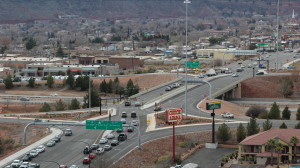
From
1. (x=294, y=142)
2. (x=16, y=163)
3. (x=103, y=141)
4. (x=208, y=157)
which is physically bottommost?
(x=208, y=157)

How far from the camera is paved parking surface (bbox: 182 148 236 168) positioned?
48.2 meters

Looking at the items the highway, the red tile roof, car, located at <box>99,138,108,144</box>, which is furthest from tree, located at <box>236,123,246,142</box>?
car, located at <box>99,138,108,144</box>

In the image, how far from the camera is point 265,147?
4800 cm

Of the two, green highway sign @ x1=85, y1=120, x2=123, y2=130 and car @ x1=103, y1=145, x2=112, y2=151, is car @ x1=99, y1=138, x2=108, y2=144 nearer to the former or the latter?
car @ x1=103, y1=145, x2=112, y2=151

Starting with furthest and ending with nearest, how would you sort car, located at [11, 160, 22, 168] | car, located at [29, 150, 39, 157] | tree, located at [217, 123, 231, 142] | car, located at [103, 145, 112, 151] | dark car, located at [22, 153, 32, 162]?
tree, located at [217, 123, 231, 142] → car, located at [103, 145, 112, 151] → car, located at [29, 150, 39, 157] → dark car, located at [22, 153, 32, 162] → car, located at [11, 160, 22, 168]

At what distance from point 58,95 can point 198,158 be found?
48.6 meters

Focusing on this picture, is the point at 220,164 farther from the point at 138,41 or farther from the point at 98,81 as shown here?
the point at 138,41

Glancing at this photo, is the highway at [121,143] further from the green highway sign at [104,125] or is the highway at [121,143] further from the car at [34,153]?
the green highway sign at [104,125]

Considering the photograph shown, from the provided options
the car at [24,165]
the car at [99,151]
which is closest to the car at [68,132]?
the car at [99,151]

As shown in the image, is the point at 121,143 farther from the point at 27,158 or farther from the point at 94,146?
the point at 27,158

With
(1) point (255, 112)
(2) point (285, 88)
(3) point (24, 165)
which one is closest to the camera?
(3) point (24, 165)

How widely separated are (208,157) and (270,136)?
481 centimetres

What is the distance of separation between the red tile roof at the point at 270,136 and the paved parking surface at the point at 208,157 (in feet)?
7.72

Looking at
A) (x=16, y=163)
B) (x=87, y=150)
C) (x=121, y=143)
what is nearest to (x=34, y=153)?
(x=16, y=163)
